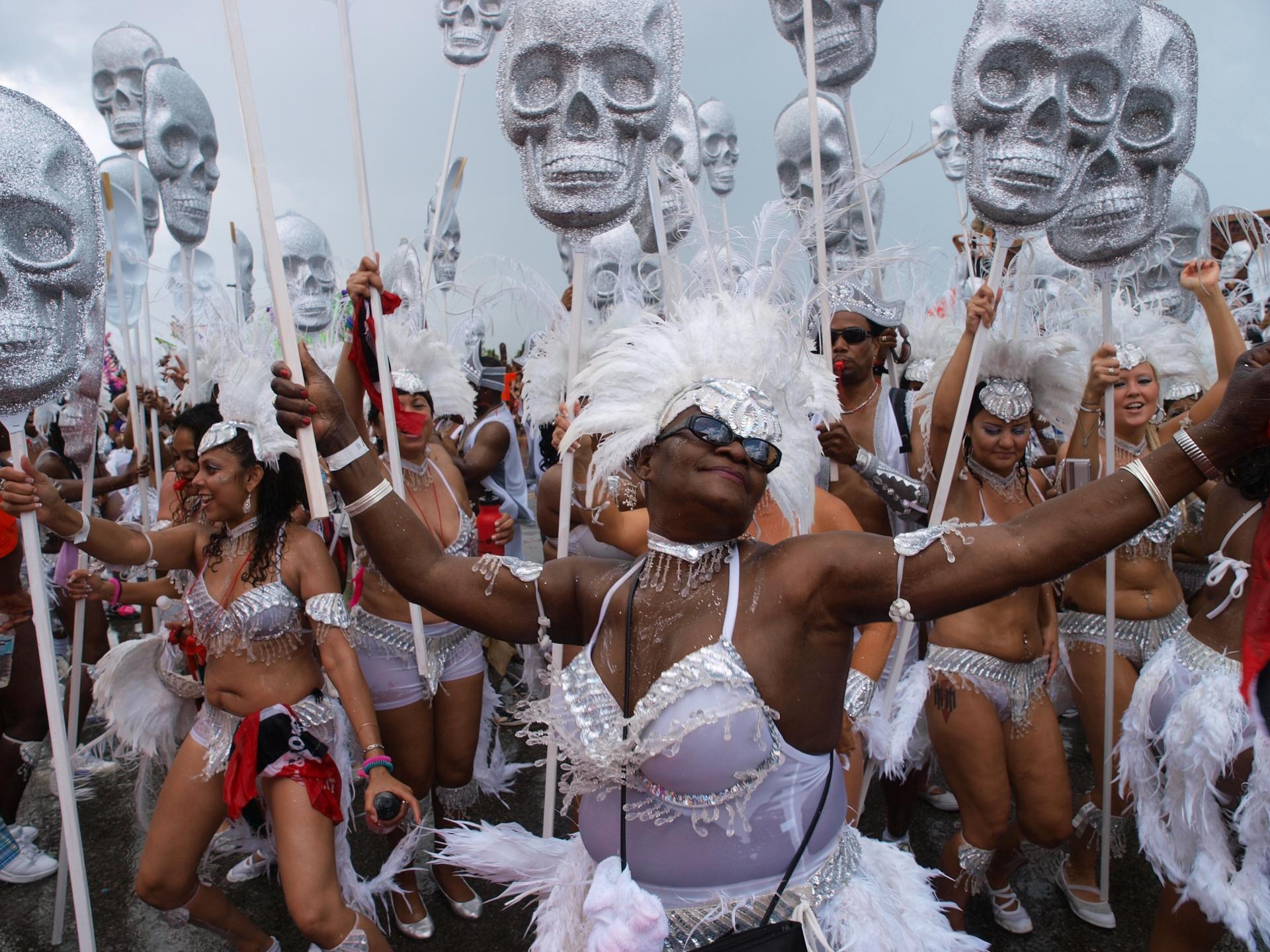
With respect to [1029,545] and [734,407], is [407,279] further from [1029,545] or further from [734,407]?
[1029,545]

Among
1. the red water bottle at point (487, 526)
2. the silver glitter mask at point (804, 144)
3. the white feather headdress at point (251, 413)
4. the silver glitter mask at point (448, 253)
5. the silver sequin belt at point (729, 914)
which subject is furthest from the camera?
the silver glitter mask at point (448, 253)

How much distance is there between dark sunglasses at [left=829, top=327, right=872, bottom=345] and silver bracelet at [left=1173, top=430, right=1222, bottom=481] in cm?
245

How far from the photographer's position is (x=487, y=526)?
512cm

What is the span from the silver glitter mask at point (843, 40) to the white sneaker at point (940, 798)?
3.39m

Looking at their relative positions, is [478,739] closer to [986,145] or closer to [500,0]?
[986,145]

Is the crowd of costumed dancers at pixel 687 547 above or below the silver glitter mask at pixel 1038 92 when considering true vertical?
below

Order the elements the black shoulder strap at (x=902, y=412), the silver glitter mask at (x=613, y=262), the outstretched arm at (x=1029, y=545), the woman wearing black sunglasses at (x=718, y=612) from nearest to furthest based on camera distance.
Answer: the outstretched arm at (x=1029, y=545) → the woman wearing black sunglasses at (x=718, y=612) → the black shoulder strap at (x=902, y=412) → the silver glitter mask at (x=613, y=262)

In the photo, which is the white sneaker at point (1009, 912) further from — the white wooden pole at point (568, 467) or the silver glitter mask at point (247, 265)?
the silver glitter mask at point (247, 265)

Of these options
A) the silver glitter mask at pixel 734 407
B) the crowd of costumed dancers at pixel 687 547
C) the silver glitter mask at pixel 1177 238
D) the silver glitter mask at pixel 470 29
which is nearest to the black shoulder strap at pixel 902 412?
the crowd of costumed dancers at pixel 687 547

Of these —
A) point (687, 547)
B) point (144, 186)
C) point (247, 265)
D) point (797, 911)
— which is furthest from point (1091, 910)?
point (247, 265)

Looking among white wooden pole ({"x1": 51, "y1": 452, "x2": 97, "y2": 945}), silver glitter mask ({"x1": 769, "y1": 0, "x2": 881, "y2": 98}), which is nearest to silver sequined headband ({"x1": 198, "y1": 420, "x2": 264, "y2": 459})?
white wooden pole ({"x1": 51, "y1": 452, "x2": 97, "y2": 945})

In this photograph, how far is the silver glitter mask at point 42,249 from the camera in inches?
99.7

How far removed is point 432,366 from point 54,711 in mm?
2332

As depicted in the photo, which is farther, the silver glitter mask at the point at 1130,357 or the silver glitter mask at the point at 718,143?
the silver glitter mask at the point at 718,143
